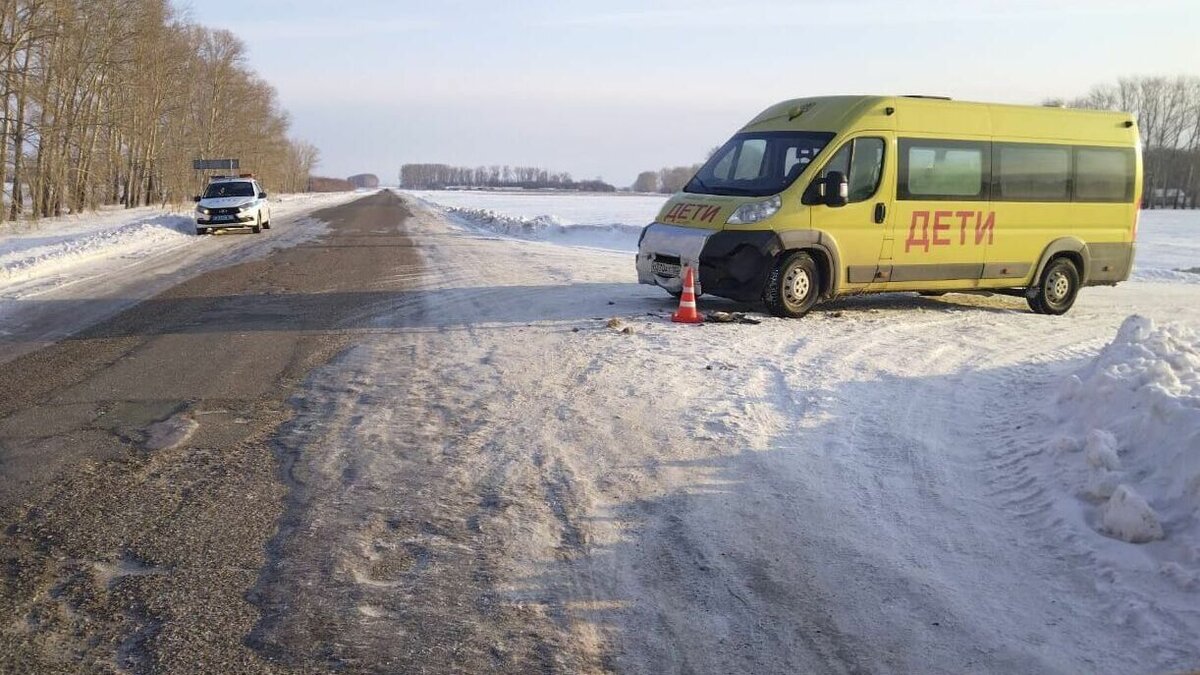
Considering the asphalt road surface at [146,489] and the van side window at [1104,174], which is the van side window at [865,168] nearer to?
the van side window at [1104,174]

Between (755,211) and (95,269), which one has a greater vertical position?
(755,211)

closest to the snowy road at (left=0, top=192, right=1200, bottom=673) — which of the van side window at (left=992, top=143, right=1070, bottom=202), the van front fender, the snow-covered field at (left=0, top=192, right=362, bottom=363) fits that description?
the van front fender

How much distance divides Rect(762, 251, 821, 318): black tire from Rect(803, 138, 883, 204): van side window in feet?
3.37

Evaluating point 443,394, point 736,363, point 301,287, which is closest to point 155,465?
point 443,394

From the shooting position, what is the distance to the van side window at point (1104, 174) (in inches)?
511

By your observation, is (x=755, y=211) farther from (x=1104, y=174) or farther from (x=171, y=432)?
(x=171, y=432)

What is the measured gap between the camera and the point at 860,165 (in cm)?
1147

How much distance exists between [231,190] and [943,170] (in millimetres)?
24509

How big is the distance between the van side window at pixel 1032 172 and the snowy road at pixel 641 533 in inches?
166

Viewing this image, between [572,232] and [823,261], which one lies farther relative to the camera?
[572,232]

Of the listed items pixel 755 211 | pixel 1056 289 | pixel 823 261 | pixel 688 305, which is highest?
pixel 755 211

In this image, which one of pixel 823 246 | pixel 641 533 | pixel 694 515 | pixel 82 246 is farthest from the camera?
pixel 82 246

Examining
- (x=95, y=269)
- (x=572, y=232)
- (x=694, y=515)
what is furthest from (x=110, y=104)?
(x=694, y=515)

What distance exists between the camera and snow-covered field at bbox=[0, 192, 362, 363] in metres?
10.8
